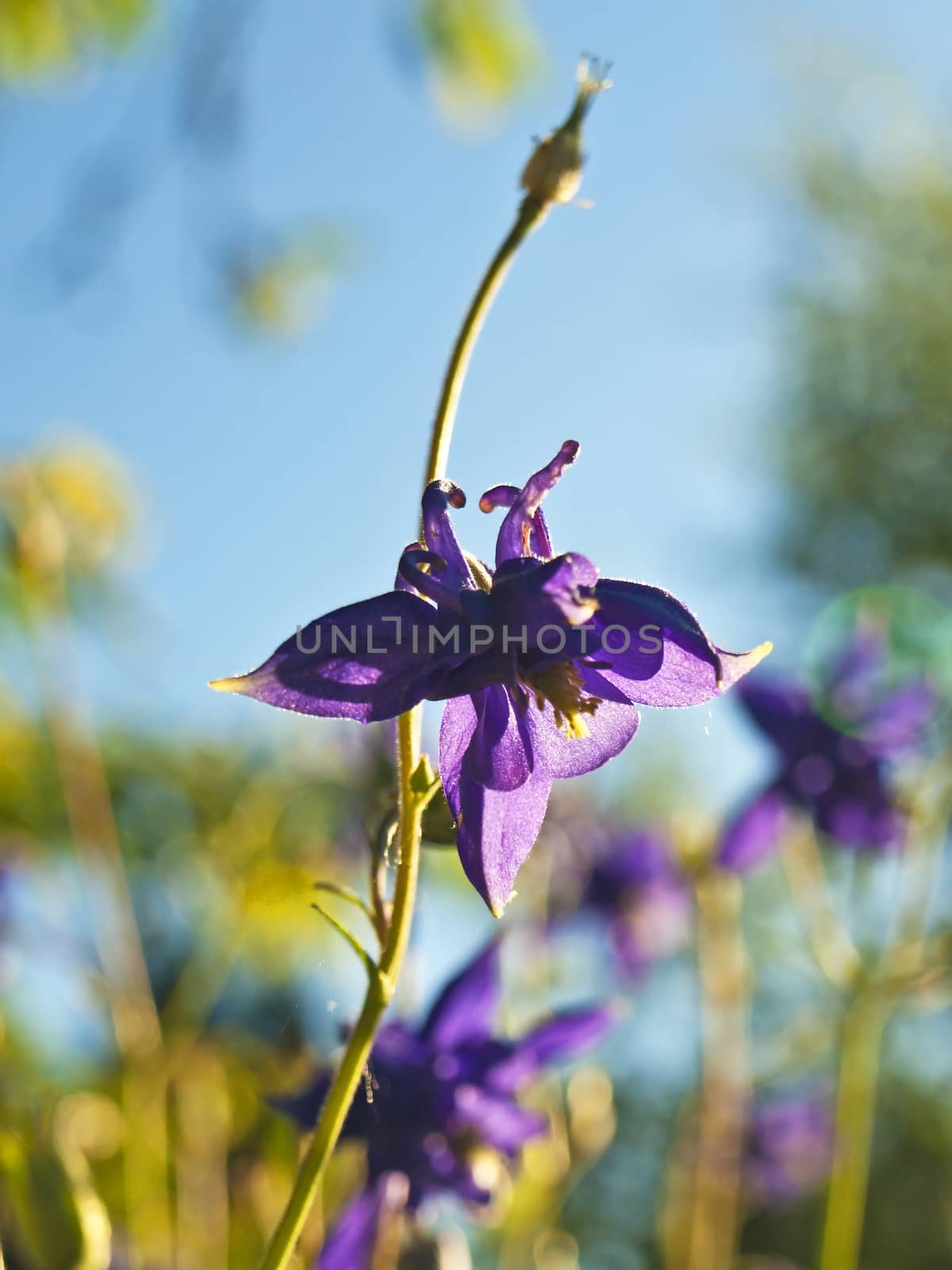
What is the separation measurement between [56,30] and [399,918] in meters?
1.41

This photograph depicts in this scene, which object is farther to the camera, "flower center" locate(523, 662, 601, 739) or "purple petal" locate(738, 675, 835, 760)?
"purple petal" locate(738, 675, 835, 760)

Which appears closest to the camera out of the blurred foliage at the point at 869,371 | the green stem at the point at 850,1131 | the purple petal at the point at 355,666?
the purple petal at the point at 355,666

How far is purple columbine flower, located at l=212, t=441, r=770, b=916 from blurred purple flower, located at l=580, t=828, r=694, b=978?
1.27m

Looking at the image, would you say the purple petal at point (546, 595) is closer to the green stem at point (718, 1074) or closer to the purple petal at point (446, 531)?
the purple petal at point (446, 531)

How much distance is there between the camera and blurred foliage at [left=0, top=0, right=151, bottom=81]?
1.64 m

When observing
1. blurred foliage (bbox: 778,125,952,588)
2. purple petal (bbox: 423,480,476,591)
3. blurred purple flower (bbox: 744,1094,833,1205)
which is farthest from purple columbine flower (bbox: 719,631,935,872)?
Result: blurred foliage (bbox: 778,125,952,588)

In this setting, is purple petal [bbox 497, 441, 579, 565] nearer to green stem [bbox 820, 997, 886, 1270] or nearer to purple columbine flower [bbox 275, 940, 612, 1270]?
purple columbine flower [bbox 275, 940, 612, 1270]

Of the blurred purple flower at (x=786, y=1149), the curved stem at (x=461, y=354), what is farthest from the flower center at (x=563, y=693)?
the blurred purple flower at (x=786, y=1149)

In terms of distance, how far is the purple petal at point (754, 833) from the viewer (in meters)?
1.64

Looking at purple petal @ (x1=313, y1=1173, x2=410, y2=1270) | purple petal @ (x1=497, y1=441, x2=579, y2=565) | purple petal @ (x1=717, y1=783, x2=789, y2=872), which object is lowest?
purple petal @ (x1=313, y1=1173, x2=410, y2=1270)

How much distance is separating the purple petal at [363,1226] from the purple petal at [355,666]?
0.43 metres

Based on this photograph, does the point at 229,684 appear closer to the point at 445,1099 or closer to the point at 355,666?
the point at 355,666

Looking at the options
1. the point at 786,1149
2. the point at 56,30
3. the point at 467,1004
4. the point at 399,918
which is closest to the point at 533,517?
the point at 399,918

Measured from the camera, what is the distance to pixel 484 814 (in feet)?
2.45
